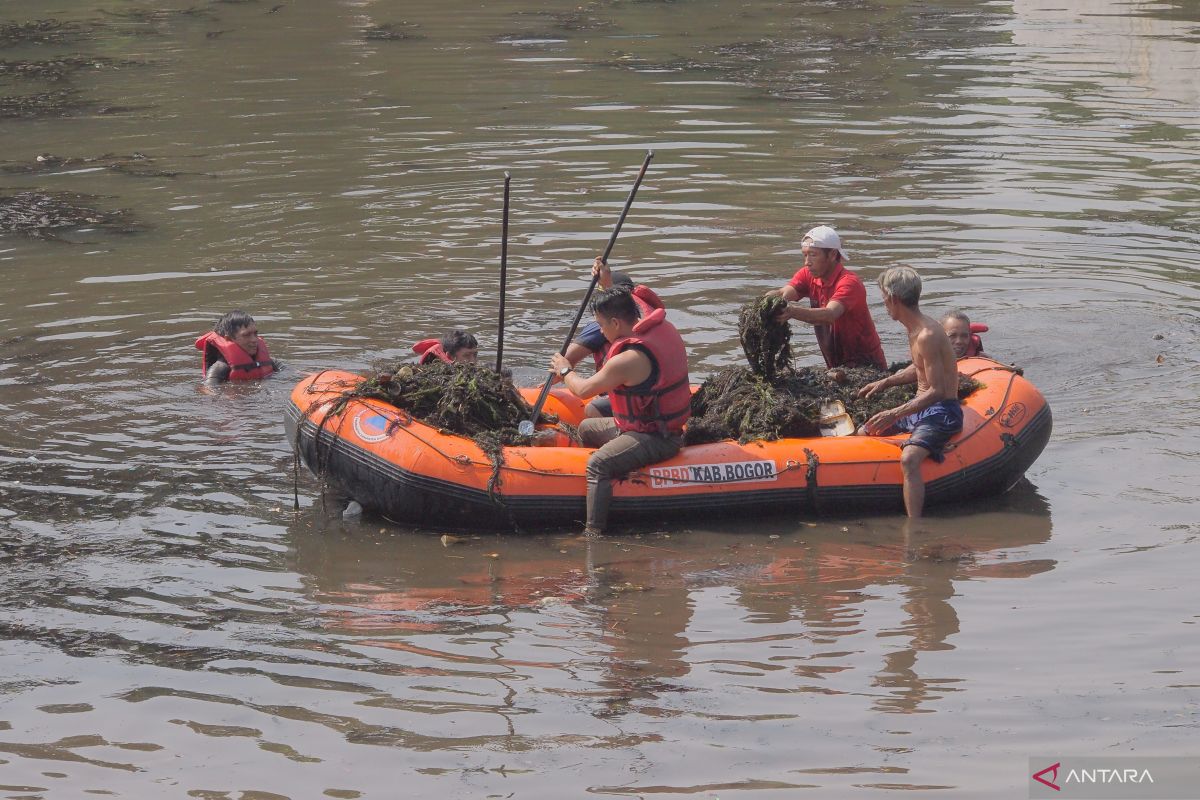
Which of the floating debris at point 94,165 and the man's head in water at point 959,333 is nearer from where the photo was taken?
the man's head in water at point 959,333

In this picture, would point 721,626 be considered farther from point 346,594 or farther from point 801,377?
point 801,377

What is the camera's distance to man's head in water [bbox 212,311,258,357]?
10695mm

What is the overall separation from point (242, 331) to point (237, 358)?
202 mm

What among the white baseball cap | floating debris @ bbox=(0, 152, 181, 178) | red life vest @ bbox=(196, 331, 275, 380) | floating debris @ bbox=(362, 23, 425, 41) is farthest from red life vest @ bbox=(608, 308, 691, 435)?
floating debris @ bbox=(362, 23, 425, 41)

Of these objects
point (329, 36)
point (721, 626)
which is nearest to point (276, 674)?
point (721, 626)

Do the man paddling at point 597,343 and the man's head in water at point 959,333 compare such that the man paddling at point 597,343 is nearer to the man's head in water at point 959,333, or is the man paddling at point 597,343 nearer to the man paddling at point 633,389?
the man paddling at point 633,389

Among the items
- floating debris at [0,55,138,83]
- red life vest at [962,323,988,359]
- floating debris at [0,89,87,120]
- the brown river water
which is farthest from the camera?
floating debris at [0,55,138,83]

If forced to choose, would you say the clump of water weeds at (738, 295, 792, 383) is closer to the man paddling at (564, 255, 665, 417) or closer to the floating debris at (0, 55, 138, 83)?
the man paddling at (564, 255, 665, 417)

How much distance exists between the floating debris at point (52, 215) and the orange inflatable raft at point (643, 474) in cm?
717

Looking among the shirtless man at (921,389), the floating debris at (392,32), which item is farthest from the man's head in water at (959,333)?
the floating debris at (392,32)

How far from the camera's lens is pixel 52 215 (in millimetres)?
14867

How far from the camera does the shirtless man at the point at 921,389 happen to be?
320 inches

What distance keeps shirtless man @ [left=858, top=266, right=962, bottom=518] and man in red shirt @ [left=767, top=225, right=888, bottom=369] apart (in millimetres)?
973

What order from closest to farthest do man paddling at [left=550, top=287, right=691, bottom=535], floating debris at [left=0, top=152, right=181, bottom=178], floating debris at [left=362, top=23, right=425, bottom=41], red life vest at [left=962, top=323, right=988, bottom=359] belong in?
man paddling at [left=550, top=287, right=691, bottom=535]
red life vest at [left=962, top=323, right=988, bottom=359]
floating debris at [left=0, top=152, right=181, bottom=178]
floating debris at [left=362, top=23, right=425, bottom=41]
